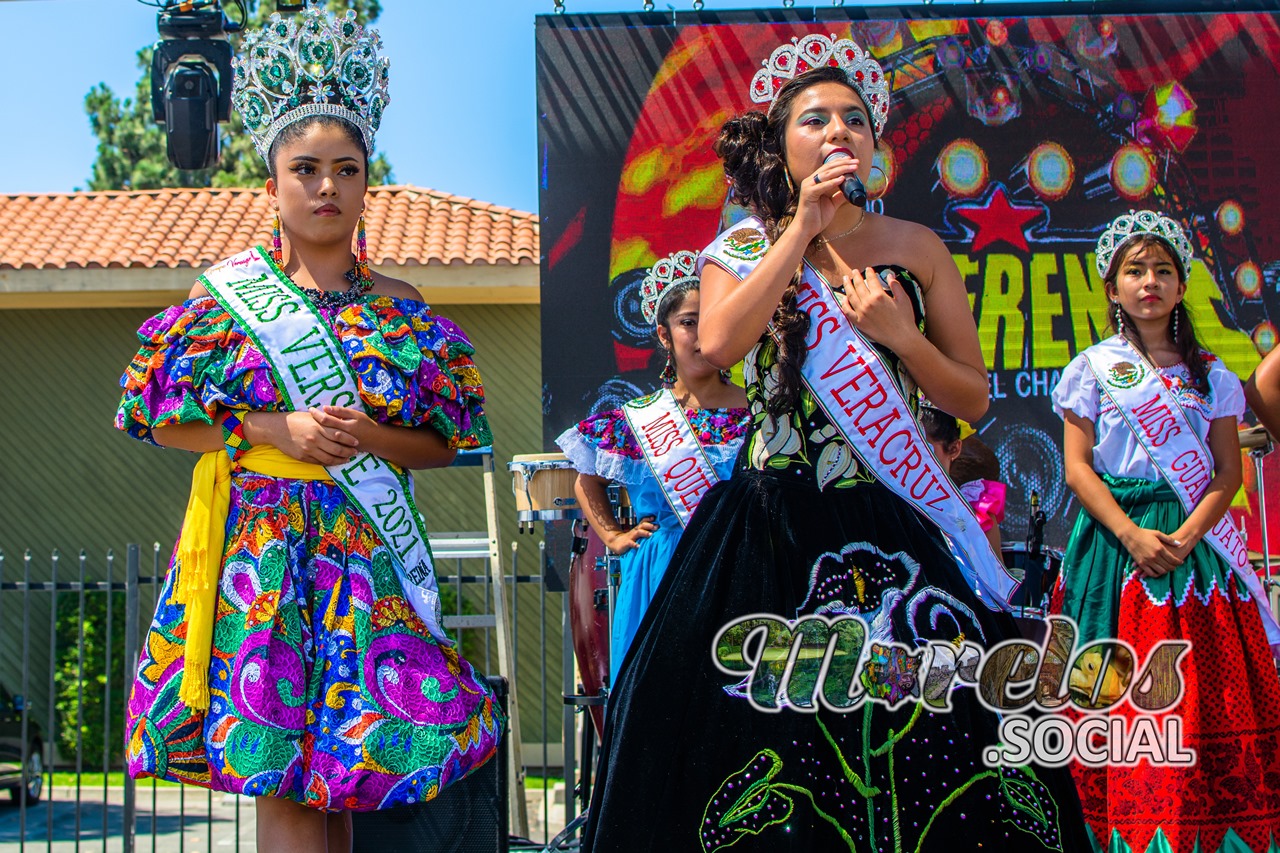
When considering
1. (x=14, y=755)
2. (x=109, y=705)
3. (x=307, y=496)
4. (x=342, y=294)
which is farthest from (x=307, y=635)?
(x=14, y=755)

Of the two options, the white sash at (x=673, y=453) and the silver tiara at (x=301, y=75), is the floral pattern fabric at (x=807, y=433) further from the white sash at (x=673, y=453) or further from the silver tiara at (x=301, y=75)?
the white sash at (x=673, y=453)

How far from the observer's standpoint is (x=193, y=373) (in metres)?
2.64

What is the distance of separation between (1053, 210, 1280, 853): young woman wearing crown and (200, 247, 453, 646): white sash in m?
1.78

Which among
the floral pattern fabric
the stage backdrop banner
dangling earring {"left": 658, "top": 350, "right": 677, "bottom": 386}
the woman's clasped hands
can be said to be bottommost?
the floral pattern fabric

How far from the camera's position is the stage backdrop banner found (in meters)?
5.57

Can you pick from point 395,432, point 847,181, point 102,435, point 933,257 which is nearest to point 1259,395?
point 933,257

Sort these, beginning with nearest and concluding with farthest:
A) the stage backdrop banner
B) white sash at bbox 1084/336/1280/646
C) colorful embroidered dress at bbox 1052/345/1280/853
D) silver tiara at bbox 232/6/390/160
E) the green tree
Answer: silver tiara at bbox 232/6/390/160
colorful embroidered dress at bbox 1052/345/1280/853
white sash at bbox 1084/336/1280/646
the stage backdrop banner
the green tree

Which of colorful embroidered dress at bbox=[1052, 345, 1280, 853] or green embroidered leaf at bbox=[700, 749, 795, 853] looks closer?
green embroidered leaf at bbox=[700, 749, 795, 853]

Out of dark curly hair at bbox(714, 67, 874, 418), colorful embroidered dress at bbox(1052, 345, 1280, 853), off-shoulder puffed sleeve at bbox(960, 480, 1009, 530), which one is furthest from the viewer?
off-shoulder puffed sleeve at bbox(960, 480, 1009, 530)

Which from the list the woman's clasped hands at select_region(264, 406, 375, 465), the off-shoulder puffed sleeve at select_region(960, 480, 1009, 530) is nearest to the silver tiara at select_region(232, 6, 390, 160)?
the woman's clasped hands at select_region(264, 406, 375, 465)

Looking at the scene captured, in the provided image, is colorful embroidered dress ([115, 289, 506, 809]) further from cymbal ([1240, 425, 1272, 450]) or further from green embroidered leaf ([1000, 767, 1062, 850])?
cymbal ([1240, 425, 1272, 450])

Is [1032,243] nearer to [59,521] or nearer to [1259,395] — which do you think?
[1259,395]

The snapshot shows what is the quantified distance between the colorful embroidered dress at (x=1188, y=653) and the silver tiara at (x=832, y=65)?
177cm

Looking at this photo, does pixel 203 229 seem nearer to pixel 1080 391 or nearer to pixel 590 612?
pixel 590 612
